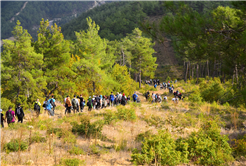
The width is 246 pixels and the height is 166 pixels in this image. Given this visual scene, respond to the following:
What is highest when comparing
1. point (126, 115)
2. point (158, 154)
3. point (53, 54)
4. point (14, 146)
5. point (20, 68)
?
point (53, 54)

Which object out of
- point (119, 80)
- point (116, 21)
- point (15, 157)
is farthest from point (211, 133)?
point (116, 21)

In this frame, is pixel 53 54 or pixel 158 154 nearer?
pixel 158 154

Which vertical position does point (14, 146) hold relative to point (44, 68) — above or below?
below

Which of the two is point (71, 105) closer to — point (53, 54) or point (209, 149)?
point (209, 149)

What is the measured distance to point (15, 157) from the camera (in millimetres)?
4902

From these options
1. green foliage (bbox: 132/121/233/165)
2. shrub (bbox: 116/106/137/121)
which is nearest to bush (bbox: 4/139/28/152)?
green foliage (bbox: 132/121/233/165)

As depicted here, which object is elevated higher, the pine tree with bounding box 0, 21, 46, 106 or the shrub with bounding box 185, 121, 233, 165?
the pine tree with bounding box 0, 21, 46, 106

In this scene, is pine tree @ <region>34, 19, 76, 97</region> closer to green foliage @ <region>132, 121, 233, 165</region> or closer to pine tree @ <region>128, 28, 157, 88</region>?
pine tree @ <region>128, 28, 157, 88</region>

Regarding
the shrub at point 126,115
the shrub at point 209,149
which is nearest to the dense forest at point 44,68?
the shrub at point 126,115

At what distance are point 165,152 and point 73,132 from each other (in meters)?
4.46

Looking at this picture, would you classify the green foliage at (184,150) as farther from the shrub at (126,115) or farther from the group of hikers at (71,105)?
the group of hikers at (71,105)

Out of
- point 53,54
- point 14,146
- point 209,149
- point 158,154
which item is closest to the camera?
point 158,154

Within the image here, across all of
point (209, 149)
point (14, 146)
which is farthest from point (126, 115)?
point (14, 146)

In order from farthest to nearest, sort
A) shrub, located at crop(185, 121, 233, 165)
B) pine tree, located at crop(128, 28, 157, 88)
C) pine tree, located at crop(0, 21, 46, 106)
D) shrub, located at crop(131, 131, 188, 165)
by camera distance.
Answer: pine tree, located at crop(128, 28, 157, 88) → pine tree, located at crop(0, 21, 46, 106) → shrub, located at crop(185, 121, 233, 165) → shrub, located at crop(131, 131, 188, 165)
